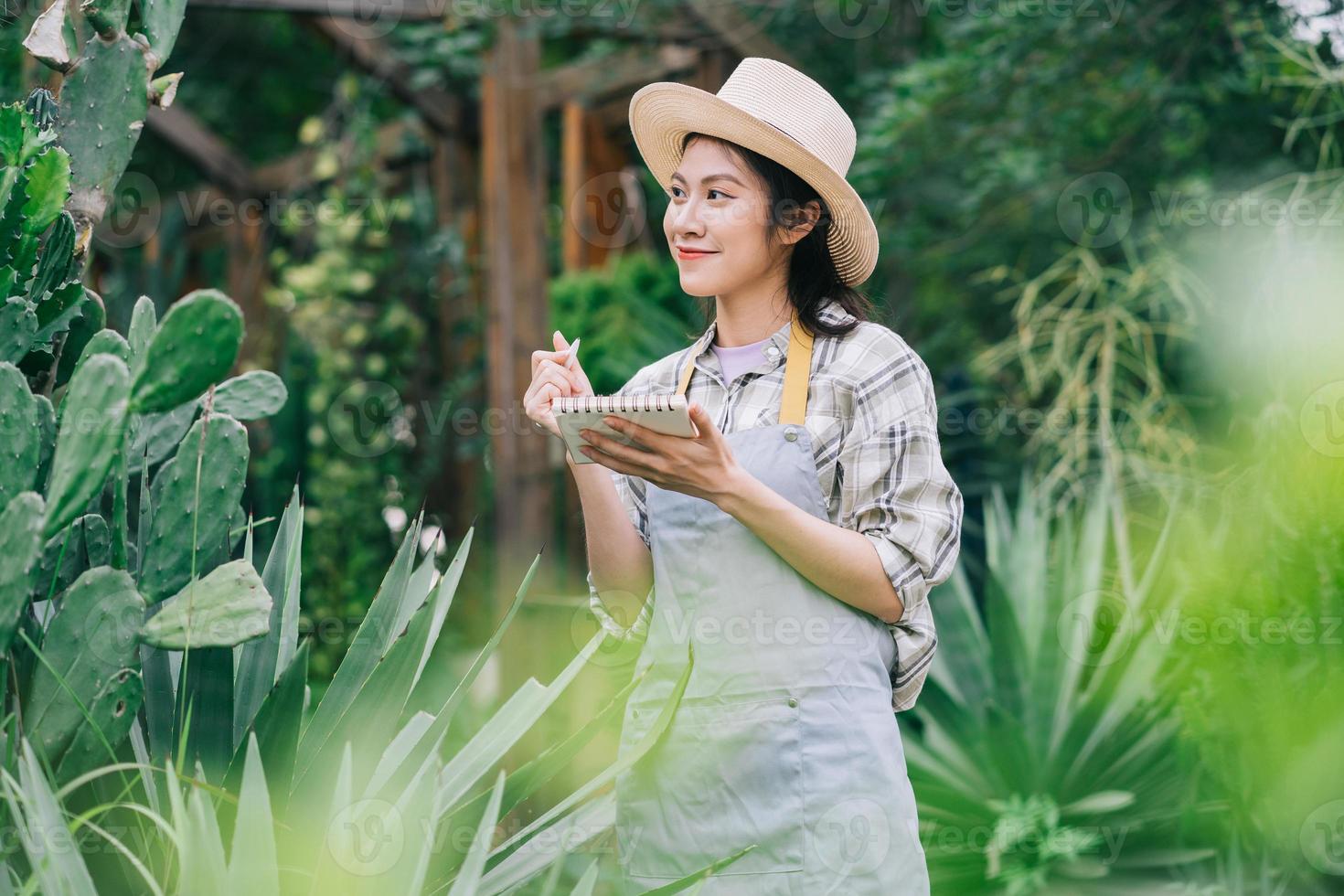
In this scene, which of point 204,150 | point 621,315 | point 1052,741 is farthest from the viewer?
point 204,150

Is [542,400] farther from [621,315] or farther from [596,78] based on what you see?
[596,78]

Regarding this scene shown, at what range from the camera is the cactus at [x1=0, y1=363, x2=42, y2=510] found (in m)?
1.58

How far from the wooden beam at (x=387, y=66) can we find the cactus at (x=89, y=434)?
3.85 metres

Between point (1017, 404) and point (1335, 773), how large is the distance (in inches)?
102

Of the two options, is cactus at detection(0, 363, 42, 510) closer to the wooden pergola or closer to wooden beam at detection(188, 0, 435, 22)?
the wooden pergola

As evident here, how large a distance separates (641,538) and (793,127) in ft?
2.01

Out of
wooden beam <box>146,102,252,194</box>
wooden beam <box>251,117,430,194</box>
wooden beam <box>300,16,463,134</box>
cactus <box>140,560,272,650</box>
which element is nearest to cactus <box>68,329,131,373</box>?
cactus <box>140,560,272,650</box>

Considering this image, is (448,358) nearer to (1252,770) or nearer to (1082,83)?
(1082,83)

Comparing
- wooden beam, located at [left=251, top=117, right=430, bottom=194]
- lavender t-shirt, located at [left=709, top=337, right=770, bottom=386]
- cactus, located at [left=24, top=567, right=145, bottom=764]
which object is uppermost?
wooden beam, located at [left=251, top=117, right=430, bottom=194]

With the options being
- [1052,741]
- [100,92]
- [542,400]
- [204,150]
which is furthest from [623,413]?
[204,150]

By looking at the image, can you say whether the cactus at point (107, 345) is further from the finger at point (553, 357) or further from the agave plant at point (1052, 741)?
the agave plant at point (1052, 741)

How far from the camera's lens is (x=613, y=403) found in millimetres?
1547

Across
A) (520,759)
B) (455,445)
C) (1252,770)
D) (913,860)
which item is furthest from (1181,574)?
(455,445)

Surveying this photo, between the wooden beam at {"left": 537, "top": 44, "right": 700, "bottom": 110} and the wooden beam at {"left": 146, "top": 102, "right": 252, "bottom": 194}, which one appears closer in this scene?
the wooden beam at {"left": 537, "top": 44, "right": 700, "bottom": 110}
